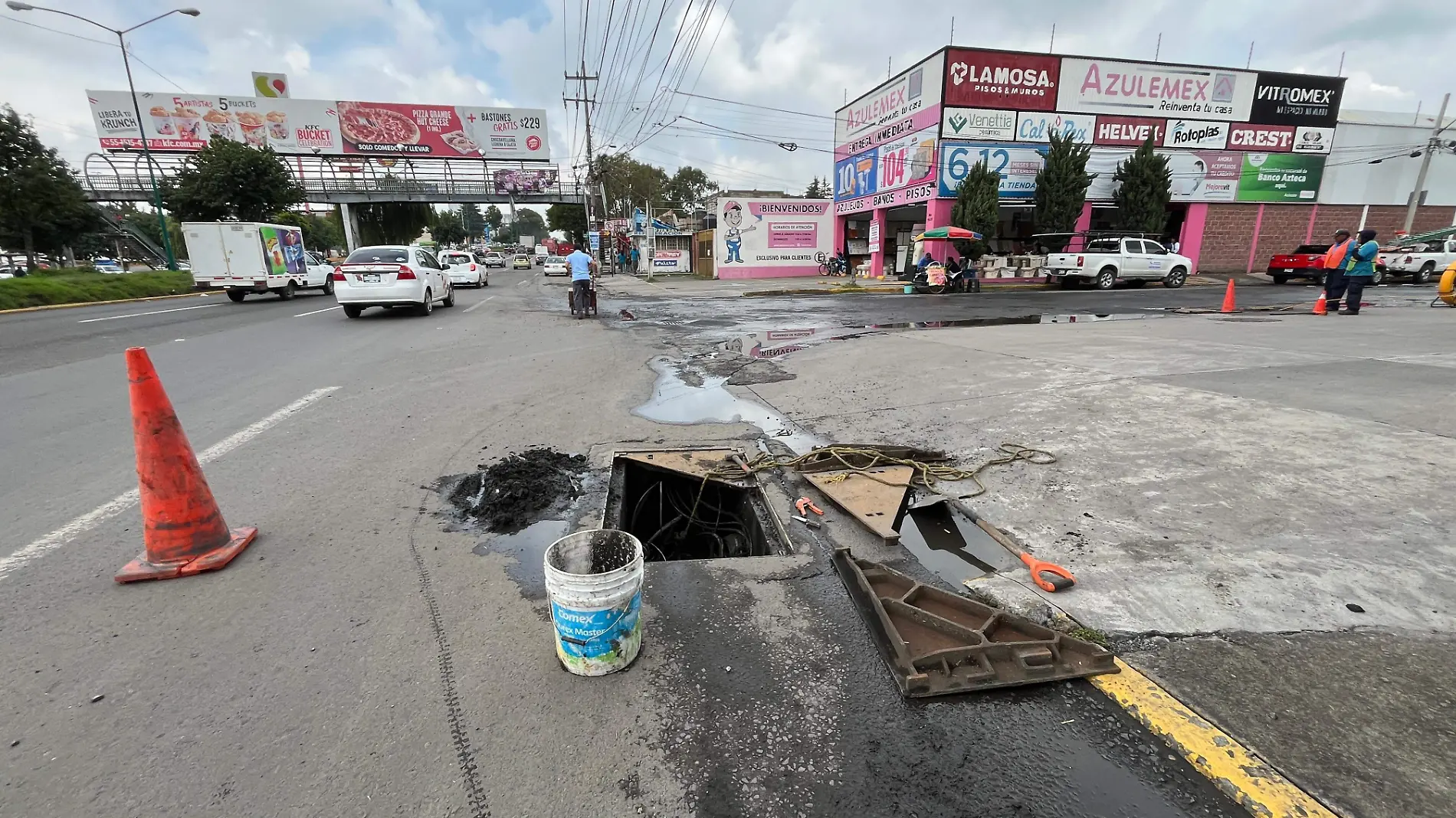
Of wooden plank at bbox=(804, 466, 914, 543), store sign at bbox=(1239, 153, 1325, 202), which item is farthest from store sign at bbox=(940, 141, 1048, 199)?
wooden plank at bbox=(804, 466, 914, 543)

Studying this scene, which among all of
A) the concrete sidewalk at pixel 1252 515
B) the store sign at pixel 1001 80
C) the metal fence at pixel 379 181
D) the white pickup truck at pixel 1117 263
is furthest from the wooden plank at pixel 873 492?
the metal fence at pixel 379 181

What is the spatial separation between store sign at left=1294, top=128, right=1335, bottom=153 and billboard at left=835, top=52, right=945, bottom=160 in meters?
17.8

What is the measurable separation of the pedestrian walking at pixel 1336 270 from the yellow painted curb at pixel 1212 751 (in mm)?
15511

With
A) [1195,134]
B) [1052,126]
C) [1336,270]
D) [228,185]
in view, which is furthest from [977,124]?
[228,185]

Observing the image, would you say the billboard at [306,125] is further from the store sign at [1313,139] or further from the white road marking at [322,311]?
the store sign at [1313,139]

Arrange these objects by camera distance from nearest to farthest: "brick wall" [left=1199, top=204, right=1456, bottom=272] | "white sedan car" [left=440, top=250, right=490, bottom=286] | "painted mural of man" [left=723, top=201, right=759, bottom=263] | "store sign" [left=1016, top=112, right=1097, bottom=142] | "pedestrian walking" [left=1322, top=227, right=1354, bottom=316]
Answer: "pedestrian walking" [left=1322, top=227, right=1354, bottom=316] → "store sign" [left=1016, top=112, right=1097, bottom=142] → "white sedan car" [left=440, top=250, right=490, bottom=286] → "brick wall" [left=1199, top=204, right=1456, bottom=272] → "painted mural of man" [left=723, top=201, right=759, bottom=263]

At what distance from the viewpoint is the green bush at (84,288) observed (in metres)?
17.1

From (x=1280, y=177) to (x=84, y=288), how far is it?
4634 centimetres

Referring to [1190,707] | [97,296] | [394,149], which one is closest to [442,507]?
[1190,707]

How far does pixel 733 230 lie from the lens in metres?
32.0

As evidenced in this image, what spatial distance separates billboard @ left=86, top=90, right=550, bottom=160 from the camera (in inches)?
1753

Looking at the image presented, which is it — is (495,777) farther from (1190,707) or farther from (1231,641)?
(1231,641)

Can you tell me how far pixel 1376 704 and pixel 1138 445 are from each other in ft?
9.25

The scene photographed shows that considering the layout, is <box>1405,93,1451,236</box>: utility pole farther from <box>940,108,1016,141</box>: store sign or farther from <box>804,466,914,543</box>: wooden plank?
<box>804,466,914,543</box>: wooden plank
